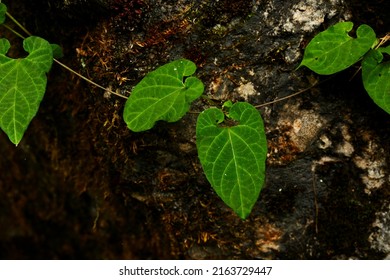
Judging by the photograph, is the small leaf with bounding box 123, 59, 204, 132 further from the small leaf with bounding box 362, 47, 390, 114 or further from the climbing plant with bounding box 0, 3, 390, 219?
the small leaf with bounding box 362, 47, 390, 114

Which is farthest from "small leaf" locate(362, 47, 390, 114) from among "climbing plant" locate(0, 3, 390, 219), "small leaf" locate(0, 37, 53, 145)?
"small leaf" locate(0, 37, 53, 145)

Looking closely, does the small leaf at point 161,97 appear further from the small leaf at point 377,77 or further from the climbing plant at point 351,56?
the small leaf at point 377,77

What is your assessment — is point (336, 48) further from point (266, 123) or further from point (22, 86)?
point (22, 86)

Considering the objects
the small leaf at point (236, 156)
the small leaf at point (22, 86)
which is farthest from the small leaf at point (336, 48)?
the small leaf at point (22, 86)

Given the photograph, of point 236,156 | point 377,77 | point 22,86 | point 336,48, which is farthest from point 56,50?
point 377,77

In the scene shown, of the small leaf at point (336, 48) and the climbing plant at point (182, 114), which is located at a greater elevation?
the small leaf at point (336, 48)

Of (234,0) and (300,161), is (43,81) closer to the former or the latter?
(234,0)
